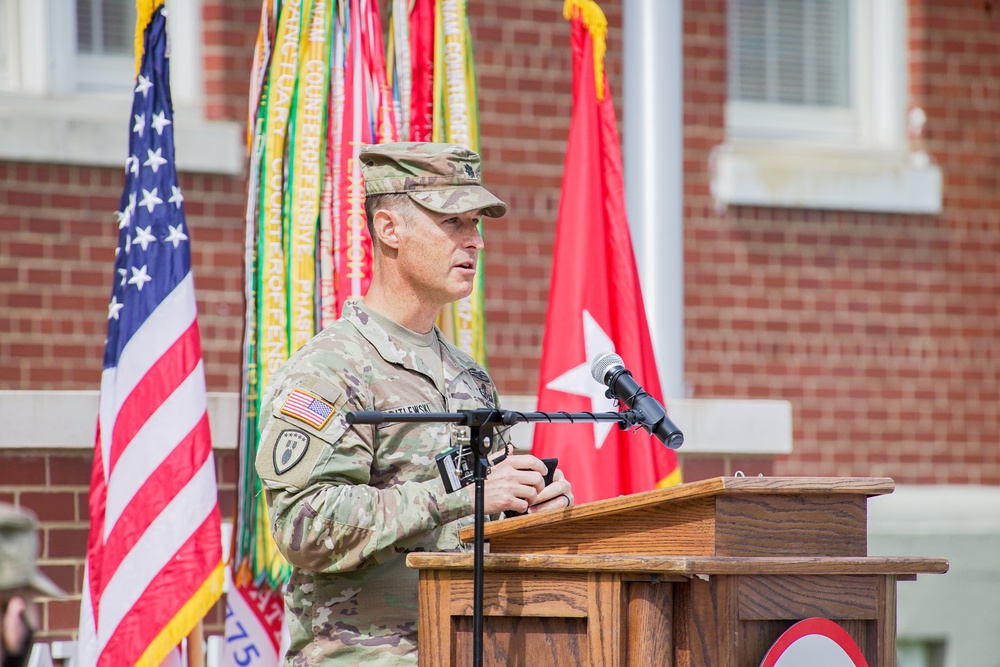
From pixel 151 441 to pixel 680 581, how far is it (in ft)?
6.84

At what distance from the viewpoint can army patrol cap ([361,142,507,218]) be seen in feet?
10.1

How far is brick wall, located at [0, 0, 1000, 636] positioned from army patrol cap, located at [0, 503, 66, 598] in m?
1.44

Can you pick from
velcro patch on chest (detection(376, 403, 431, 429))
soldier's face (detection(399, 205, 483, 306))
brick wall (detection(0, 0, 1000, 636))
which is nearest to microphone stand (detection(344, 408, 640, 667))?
velcro patch on chest (detection(376, 403, 431, 429))

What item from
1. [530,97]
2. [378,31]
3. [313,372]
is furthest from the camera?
[530,97]

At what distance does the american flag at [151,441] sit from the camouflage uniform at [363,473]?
1.03 m

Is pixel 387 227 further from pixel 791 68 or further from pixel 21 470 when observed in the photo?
pixel 791 68

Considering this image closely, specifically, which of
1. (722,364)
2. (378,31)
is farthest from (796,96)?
(378,31)

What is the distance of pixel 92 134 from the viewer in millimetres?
6055

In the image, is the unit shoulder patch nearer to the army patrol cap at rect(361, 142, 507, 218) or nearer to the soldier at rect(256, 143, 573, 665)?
the soldier at rect(256, 143, 573, 665)

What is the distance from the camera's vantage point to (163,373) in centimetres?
411

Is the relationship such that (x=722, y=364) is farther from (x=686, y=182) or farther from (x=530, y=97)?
(x=530, y=97)

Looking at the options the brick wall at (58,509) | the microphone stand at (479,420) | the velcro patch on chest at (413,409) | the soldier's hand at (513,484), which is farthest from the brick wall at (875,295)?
the microphone stand at (479,420)

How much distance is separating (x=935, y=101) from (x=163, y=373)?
5.00 m

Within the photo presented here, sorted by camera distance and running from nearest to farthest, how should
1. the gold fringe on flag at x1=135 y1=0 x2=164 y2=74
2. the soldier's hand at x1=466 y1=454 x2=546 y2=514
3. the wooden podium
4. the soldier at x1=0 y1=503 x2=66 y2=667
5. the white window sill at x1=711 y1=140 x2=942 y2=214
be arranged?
the wooden podium < the soldier's hand at x1=466 y1=454 x2=546 y2=514 < the gold fringe on flag at x1=135 y1=0 x2=164 y2=74 < the soldier at x1=0 y1=503 x2=66 y2=667 < the white window sill at x1=711 y1=140 x2=942 y2=214
